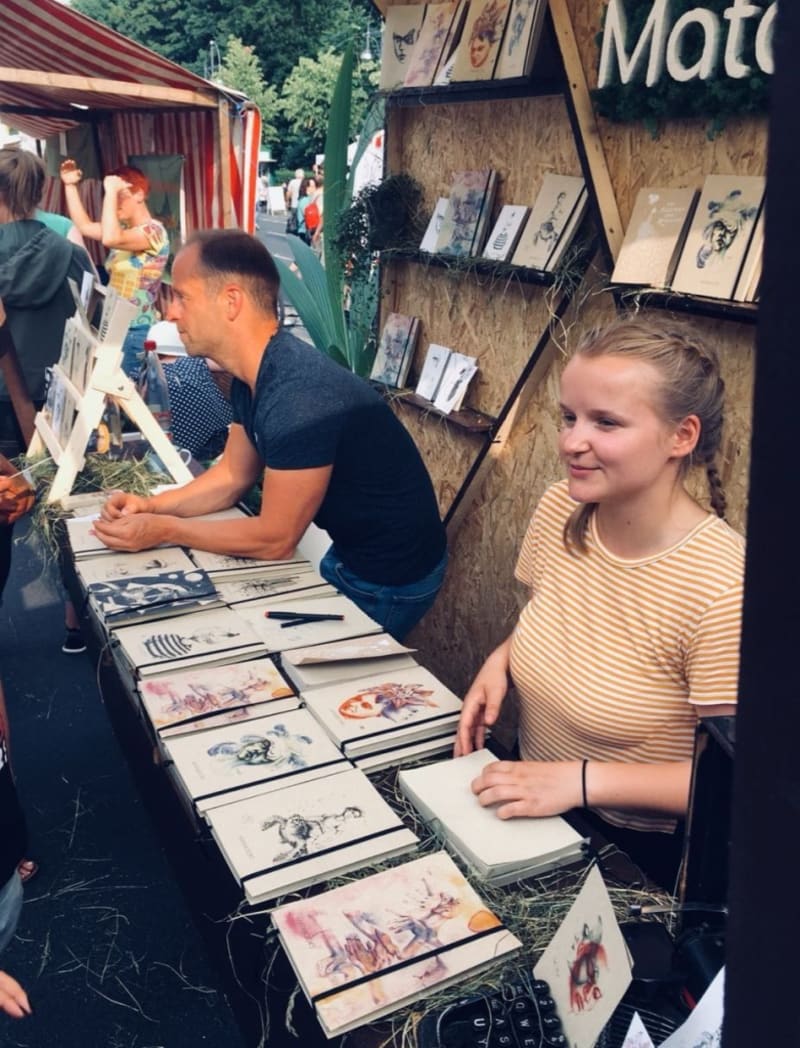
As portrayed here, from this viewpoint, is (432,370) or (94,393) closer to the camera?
(94,393)

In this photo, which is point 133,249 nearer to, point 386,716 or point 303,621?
point 303,621

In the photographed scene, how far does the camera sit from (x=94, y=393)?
308 centimetres

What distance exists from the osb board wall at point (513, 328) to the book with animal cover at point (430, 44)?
7.3 inches

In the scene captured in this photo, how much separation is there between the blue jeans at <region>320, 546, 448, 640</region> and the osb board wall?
0.70 metres

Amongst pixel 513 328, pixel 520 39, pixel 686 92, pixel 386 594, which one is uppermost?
pixel 520 39

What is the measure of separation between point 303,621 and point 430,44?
2572 mm

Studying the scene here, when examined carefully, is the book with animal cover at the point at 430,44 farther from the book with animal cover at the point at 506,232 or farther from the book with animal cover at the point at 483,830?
the book with animal cover at the point at 483,830

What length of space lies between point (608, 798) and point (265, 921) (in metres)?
0.58

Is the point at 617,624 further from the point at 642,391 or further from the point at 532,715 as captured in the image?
the point at 642,391

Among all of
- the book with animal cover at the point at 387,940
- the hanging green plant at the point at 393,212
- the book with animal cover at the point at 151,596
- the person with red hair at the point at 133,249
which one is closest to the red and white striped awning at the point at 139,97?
Answer: the person with red hair at the point at 133,249

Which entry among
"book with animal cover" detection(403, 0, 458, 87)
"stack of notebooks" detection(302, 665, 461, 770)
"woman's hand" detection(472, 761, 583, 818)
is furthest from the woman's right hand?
"book with animal cover" detection(403, 0, 458, 87)

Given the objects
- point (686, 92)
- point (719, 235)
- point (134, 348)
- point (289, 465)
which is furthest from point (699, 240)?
point (134, 348)

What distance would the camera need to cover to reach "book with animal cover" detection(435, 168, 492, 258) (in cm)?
345

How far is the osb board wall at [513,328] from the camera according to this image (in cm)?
251
